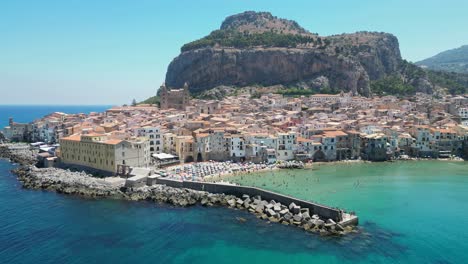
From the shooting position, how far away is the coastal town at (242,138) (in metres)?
46.6

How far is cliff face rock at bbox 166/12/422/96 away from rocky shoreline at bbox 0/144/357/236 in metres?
79.9

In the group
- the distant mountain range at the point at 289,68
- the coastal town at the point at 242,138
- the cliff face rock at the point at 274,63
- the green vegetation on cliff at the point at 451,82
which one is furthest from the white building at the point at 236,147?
the green vegetation on cliff at the point at 451,82

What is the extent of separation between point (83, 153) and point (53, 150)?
1113 centimetres

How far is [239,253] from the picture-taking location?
999 inches

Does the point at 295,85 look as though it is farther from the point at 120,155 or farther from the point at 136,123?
the point at 120,155

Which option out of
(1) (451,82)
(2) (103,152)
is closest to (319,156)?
(2) (103,152)

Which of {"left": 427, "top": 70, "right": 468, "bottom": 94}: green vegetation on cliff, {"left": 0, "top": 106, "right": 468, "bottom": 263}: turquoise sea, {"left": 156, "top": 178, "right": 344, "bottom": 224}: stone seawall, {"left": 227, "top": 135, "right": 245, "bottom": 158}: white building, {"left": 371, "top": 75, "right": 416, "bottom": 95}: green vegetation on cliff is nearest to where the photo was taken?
{"left": 0, "top": 106, "right": 468, "bottom": 263}: turquoise sea

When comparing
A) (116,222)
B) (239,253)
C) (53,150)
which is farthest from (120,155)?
(239,253)

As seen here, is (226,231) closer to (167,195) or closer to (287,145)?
(167,195)

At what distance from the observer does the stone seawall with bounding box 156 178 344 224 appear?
29.8m

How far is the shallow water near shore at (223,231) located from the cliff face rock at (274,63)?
7916 cm

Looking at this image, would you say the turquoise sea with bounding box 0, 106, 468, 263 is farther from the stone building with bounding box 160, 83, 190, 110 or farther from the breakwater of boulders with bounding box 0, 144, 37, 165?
the stone building with bounding box 160, 83, 190, 110

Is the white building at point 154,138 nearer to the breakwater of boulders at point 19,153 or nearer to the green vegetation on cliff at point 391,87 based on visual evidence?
the breakwater of boulders at point 19,153

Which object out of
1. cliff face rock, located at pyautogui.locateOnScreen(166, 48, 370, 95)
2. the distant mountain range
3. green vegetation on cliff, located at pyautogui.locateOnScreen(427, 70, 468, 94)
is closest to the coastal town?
the distant mountain range
